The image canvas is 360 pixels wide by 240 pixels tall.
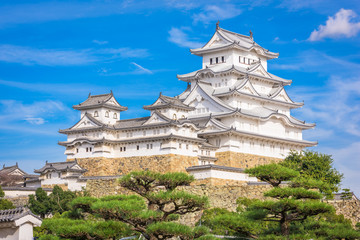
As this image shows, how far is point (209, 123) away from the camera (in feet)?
177

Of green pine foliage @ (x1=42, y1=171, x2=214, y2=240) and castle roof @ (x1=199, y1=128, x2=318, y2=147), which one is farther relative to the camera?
castle roof @ (x1=199, y1=128, x2=318, y2=147)

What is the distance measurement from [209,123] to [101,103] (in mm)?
9960

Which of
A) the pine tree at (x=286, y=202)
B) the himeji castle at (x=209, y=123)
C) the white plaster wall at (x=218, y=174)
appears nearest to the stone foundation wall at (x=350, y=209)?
the pine tree at (x=286, y=202)

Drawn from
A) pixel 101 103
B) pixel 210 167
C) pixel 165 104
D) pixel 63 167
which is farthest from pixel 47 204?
pixel 165 104

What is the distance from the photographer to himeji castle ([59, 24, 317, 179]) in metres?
50.7

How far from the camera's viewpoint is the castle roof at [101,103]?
5431 centimetres

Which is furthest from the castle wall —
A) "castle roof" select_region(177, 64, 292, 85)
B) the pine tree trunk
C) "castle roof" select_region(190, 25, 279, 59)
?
the pine tree trunk

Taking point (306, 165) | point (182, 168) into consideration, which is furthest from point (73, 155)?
point (306, 165)

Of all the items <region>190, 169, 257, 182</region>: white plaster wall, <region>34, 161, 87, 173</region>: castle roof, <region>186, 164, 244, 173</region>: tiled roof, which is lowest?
<region>190, 169, 257, 182</region>: white plaster wall

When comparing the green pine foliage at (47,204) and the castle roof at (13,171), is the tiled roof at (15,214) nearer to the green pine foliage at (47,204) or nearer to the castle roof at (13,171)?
the green pine foliage at (47,204)

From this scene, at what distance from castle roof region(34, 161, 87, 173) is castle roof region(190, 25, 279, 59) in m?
20.5

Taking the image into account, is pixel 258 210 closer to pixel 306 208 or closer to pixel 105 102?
pixel 306 208

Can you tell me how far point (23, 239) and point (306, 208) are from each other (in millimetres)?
11958

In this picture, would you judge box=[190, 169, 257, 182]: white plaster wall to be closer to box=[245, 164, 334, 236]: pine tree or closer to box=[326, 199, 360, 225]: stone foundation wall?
box=[326, 199, 360, 225]: stone foundation wall
